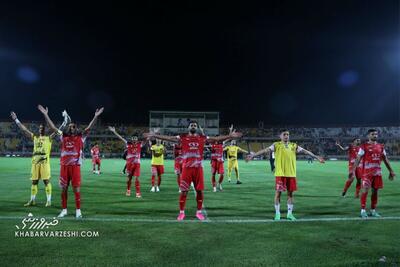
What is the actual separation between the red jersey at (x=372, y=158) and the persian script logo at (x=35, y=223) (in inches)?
335

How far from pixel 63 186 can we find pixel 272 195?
9.12 meters

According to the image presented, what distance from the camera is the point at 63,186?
10.3 metres

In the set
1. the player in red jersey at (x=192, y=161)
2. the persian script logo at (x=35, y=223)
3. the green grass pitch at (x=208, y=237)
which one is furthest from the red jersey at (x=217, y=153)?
the persian script logo at (x=35, y=223)

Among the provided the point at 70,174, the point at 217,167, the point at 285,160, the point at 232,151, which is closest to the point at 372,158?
the point at 285,160

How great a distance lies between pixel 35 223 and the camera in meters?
9.35

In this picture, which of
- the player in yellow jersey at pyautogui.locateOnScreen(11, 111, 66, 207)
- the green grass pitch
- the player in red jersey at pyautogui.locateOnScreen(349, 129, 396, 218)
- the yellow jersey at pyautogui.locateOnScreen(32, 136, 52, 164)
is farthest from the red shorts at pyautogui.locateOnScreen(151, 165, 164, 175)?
the player in red jersey at pyautogui.locateOnScreen(349, 129, 396, 218)

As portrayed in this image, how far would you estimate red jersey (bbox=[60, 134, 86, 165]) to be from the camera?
34.3 ft

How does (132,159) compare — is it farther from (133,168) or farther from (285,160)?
(285,160)

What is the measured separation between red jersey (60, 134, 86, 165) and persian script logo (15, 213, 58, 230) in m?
1.56

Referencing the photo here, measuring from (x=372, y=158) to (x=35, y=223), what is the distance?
9.13m

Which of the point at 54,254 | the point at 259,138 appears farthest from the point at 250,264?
the point at 259,138

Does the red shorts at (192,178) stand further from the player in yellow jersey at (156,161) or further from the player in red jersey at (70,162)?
the player in yellow jersey at (156,161)

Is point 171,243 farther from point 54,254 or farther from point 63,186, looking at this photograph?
point 63,186

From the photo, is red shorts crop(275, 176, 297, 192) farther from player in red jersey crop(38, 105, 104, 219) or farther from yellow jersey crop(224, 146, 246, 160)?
yellow jersey crop(224, 146, 246, 160)
